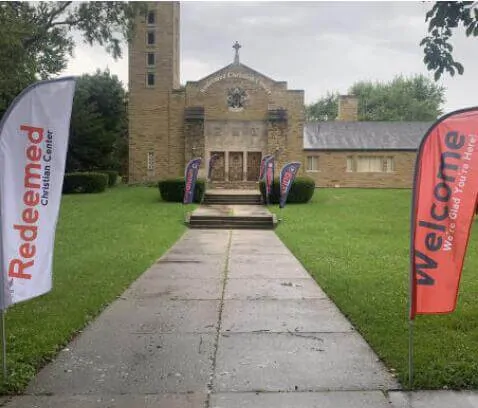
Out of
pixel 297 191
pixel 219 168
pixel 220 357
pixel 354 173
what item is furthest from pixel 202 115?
pixel 220 357

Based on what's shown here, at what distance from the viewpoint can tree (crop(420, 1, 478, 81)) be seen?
25.1 ft

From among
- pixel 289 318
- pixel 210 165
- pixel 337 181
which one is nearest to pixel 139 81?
pixel 210 165

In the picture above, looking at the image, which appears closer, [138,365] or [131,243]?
[138,365]

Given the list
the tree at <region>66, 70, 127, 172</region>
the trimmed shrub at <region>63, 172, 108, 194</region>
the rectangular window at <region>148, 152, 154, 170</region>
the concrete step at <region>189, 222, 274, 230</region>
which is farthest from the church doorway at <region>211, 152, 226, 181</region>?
the concrete step at <region>189, 222, 274, 230</region>

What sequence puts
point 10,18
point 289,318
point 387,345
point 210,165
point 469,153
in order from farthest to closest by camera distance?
point 210,165 → point 10,18 → point 289,318 → point 387,345 → point 469,153

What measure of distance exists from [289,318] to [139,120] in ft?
104

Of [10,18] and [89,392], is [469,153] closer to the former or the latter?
[89,392]

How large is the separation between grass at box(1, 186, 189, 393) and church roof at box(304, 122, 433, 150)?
18230 millimetres

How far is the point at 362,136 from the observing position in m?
40.8

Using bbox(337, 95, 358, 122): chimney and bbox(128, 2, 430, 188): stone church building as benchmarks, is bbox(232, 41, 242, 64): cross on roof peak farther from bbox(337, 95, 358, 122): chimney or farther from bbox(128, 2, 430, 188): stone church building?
bbox(337, 95, 358, 122): chimney

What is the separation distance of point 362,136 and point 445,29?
110 ft

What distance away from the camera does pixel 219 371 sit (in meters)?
5.06

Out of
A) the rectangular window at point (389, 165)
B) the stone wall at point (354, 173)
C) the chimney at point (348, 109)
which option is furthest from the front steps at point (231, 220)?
the chimney at point (348, 109)

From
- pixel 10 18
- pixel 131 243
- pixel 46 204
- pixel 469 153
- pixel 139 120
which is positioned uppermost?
pixel 10 18
